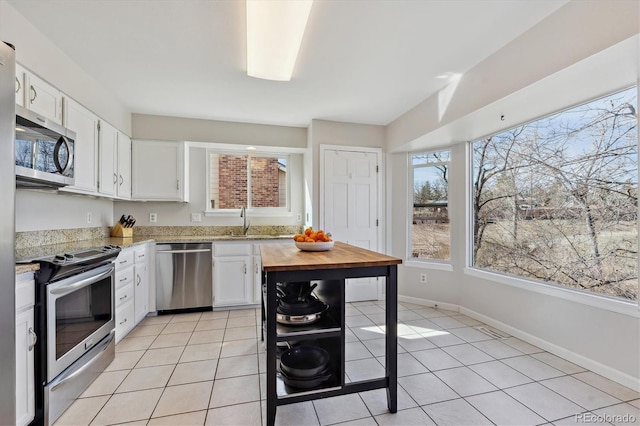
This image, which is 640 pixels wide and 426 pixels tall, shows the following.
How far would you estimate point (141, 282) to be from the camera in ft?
9.95

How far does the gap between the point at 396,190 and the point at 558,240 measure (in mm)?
1889

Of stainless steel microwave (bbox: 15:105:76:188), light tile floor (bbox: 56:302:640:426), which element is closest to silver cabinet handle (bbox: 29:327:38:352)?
light tile floor (bbox: 56:302:640:426)

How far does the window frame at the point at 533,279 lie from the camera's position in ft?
6.46

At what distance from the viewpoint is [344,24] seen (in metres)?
1.94

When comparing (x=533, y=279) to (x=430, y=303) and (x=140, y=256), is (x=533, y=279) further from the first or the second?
(x=140, y=256)

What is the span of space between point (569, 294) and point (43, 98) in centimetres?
424

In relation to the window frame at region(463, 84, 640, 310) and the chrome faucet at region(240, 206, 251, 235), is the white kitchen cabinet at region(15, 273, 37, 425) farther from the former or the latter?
the window frame at region(463, 84, 640, 310)

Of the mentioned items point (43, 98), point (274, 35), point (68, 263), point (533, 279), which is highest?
point (274, 35)

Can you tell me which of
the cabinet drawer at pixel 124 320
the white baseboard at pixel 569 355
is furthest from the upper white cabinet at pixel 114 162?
the white baseboard at pixel 569 355

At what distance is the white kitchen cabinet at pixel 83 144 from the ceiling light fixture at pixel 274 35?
148cm

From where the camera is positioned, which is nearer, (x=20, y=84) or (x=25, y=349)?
(x=25, y=349)

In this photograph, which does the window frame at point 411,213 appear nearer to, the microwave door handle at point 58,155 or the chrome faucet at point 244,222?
the chrome faucet at point 244,222

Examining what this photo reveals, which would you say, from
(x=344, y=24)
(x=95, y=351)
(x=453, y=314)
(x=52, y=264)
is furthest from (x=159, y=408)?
(x=453, y=314)
